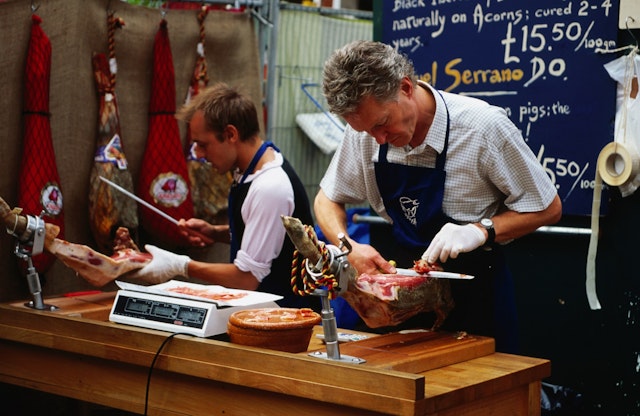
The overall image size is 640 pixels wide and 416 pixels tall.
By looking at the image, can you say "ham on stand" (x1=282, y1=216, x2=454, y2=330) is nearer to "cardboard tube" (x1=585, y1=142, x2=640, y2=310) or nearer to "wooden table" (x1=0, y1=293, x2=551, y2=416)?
"wooden table" (x1=0, y1=293, x2=551, y2=416)

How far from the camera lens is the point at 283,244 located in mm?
3896

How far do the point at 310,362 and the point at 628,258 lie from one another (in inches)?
91.3

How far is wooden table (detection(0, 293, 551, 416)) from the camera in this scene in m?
2.49

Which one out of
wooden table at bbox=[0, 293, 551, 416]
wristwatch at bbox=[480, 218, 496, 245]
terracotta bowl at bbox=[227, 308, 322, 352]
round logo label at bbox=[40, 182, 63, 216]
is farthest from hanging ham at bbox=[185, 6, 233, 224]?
wristwatch at bbox=[480, 218, 496, 245]

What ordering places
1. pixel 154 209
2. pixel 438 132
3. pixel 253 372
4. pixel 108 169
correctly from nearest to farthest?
pixel 253 372 → pixel 438 132 → pixel 154 209 → pixel 108 169

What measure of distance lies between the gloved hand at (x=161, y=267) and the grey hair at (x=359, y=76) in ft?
4.52

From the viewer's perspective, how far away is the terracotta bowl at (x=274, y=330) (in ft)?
9.14

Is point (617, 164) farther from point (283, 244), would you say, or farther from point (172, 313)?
point (172, 313)

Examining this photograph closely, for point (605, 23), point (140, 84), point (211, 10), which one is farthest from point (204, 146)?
point (605, 23)

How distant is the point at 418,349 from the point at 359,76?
88 cm

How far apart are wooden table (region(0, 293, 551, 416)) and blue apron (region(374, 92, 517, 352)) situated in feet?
0.65

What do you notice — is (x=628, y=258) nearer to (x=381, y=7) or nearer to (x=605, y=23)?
(x=605, y=23)

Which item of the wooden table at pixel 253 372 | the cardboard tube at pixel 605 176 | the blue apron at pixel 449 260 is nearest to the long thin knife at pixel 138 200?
the wooden table at pixel 253 372

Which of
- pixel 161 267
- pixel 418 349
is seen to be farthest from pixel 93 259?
pixel 418 349
